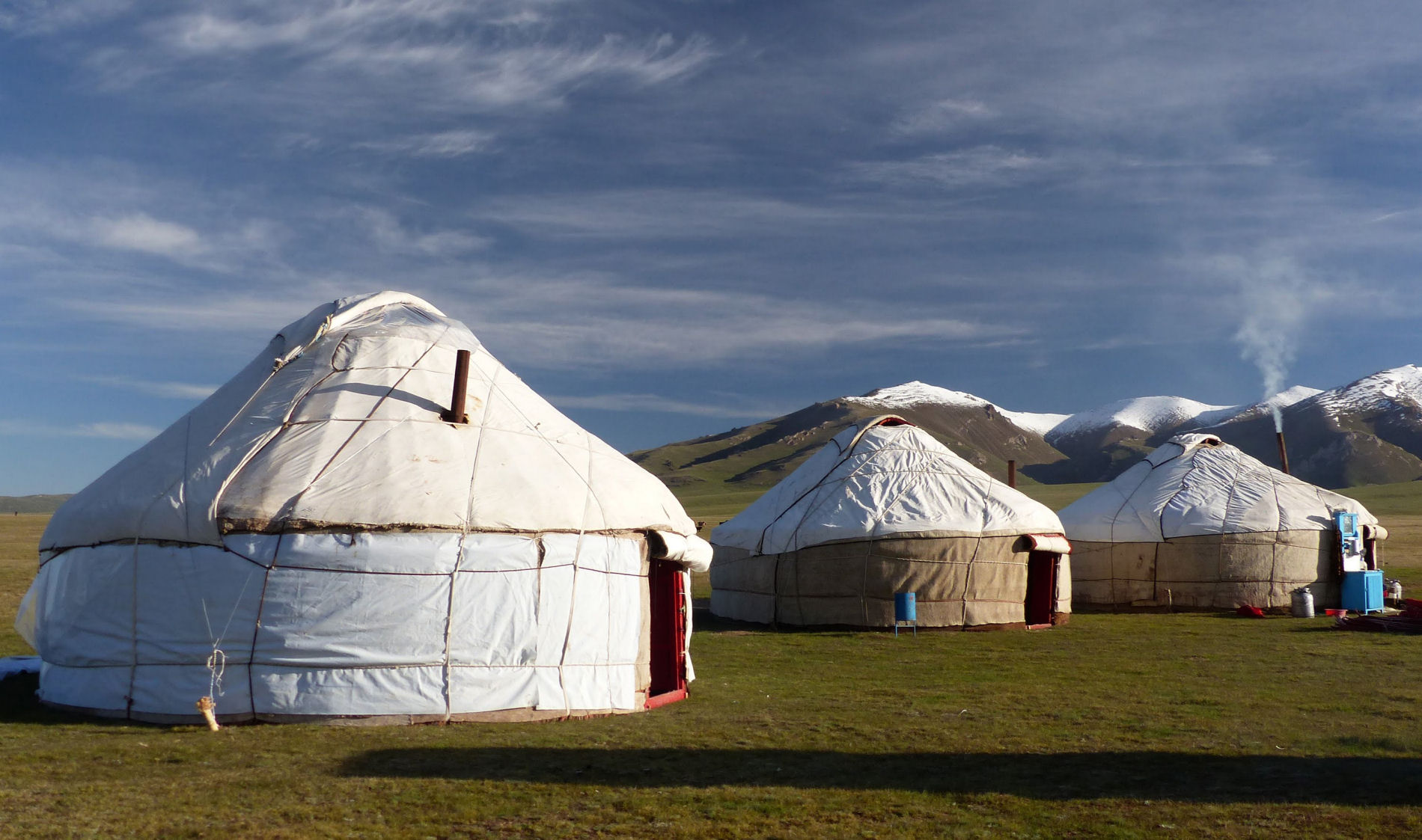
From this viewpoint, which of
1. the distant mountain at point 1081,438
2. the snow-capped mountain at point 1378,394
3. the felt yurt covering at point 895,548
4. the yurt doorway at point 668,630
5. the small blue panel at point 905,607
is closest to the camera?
the yurt doorway at point 668,630

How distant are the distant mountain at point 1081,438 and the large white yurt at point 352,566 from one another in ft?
392

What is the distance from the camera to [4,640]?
13547 millimetres

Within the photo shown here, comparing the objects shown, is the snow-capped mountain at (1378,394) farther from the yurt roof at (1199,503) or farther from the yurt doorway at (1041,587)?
the yurt doorway at (1041,587)

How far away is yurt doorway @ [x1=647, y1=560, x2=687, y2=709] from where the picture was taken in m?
10.2

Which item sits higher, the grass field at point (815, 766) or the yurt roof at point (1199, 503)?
the yurt roof at point (1199, 503)

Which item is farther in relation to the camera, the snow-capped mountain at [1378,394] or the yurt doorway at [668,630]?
the snow-capped mountain at [1378,394]

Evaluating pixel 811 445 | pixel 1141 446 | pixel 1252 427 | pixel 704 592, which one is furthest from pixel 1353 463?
pixel 704 592

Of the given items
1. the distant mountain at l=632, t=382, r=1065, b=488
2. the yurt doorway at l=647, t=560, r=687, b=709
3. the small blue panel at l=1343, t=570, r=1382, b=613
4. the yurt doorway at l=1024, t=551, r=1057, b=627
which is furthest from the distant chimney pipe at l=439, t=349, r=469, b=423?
the distant mountain at l=632, t=382, r=1065, b=488

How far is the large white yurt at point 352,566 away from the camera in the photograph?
8.16 m

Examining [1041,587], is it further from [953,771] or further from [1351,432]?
[1351,432]

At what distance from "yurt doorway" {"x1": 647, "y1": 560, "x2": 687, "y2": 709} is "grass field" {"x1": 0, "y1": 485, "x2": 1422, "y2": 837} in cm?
33

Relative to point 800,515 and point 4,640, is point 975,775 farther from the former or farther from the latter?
point 4,640

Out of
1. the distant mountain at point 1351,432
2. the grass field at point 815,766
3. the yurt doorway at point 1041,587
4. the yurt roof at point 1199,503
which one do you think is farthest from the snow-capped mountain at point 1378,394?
the grass field at point 815,766

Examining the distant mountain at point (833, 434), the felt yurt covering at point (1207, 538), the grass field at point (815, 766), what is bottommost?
the grass field at point (815, 766)
